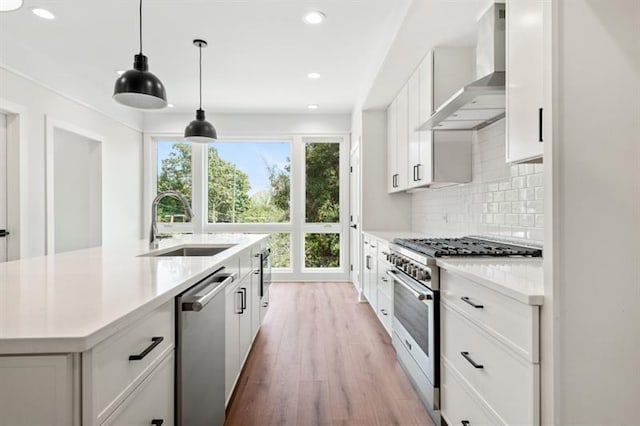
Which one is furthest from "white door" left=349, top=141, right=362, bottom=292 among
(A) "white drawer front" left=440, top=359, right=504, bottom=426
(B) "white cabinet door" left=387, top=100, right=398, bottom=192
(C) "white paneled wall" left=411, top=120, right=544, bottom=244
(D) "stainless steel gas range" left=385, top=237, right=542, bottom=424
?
(A) "white drawer front" left=440, top=359, right=504, bottom=426

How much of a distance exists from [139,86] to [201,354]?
1.52m

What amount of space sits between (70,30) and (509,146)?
3652 mm

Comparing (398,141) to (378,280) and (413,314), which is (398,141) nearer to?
(378,280)

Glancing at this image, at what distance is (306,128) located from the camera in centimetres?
568

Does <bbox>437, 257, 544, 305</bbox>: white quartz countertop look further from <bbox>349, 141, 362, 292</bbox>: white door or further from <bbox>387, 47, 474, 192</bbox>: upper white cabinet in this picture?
<bbox>349, 141, 362, 292</bbox>: white door

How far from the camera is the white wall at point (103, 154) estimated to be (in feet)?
11.6

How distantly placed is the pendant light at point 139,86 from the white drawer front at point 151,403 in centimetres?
153

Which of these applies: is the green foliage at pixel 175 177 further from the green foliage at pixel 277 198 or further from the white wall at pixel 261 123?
the white wall at pixel 261 123

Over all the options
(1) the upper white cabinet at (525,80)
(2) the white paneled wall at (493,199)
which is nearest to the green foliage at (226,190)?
(2) the white paneled wall at (493,199)

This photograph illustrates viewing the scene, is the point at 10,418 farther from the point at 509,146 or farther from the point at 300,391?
the point at 509,146

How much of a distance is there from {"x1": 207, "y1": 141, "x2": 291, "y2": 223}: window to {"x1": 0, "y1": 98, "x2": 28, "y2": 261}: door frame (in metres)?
2.57

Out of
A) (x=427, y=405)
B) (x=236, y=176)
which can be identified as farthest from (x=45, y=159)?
(x=427, y=405)

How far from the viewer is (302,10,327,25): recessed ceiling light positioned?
285 cm

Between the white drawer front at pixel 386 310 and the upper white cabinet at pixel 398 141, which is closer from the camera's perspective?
the white drawer front at pixel 386 310
